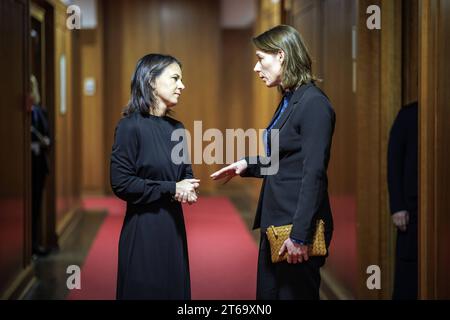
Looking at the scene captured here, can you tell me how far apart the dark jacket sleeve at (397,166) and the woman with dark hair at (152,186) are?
1.50 m

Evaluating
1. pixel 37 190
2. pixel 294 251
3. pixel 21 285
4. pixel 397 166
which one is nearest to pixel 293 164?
pixel 294 251

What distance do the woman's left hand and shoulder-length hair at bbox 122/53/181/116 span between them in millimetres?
625

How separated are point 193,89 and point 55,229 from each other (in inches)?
191

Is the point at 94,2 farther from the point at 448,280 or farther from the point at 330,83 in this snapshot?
the point at 448,280

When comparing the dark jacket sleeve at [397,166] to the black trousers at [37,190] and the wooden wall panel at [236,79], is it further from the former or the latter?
the wooden wall panel at [236,79]

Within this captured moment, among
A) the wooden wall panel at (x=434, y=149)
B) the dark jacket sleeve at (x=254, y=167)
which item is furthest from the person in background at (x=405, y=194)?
the dark jacket sleeve at (x=254, y=167)

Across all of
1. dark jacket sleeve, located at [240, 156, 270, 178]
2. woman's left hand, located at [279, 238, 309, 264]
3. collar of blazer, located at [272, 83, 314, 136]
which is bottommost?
woman's left hand, located at [279, 238, 309, 264]

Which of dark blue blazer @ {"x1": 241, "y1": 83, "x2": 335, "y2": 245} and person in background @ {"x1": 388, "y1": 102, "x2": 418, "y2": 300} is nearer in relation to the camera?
dark blue blazer @ {"x1": 241, "y1": 83, "x2": 335, "y2": 245}

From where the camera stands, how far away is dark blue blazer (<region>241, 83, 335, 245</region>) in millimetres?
2117

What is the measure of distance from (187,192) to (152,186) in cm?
12

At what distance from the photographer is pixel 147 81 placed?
84.6 inches

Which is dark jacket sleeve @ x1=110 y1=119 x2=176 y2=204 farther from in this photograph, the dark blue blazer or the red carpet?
the red carpet

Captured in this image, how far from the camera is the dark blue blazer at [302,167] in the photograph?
212cm

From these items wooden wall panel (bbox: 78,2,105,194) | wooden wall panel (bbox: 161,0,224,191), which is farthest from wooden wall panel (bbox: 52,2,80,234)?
wooden wall panel (bbox: 161,0,224,191)
